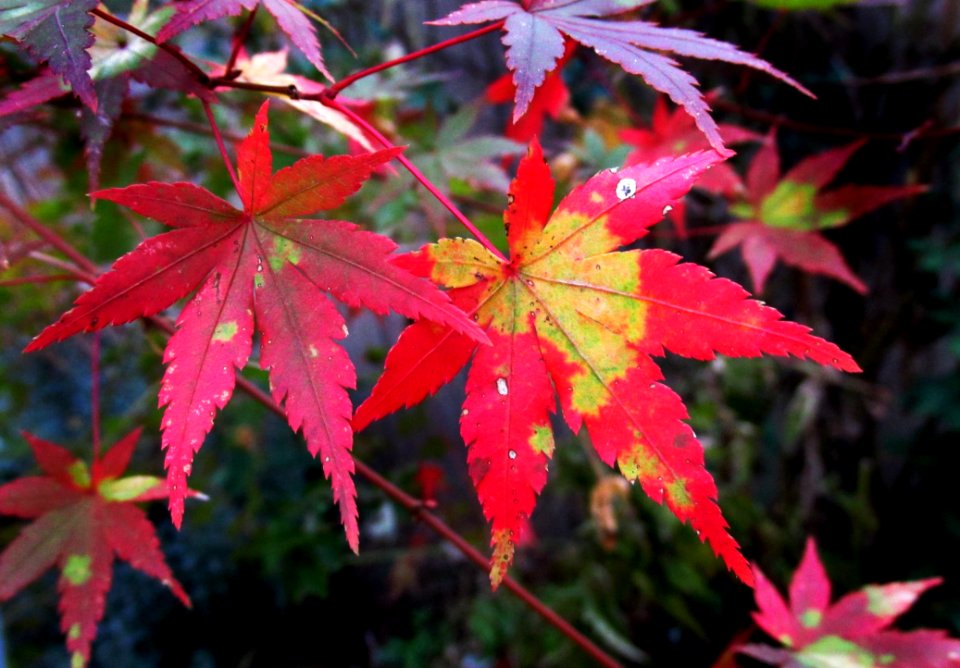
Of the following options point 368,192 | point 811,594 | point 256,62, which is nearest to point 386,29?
point 368,192

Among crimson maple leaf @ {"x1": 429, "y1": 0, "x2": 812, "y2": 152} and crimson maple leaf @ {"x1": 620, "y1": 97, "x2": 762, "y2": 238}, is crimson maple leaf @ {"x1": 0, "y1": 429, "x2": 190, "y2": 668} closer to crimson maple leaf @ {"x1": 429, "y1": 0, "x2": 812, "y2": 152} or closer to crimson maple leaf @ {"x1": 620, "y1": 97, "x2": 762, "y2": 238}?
crimson maple leaf @ {"x1": 429, "y1": 0, "x2": 812, "y2": 152}

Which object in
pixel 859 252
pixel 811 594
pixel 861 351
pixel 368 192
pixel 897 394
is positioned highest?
pixel 368 192

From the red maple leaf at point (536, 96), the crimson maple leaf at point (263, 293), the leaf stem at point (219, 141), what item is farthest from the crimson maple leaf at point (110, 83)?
the red maple leaf at point (536, 96)

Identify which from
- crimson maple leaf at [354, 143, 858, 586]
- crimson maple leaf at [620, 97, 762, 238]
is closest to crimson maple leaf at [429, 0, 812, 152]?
crimson maple leaf at [354, 143, 858, 586]

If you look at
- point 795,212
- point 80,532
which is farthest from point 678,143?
point 80,532

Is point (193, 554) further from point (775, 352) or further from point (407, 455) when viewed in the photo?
point (775, 352)

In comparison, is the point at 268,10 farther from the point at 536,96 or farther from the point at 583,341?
the point at 536,96

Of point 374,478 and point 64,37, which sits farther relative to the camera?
point 374,478
